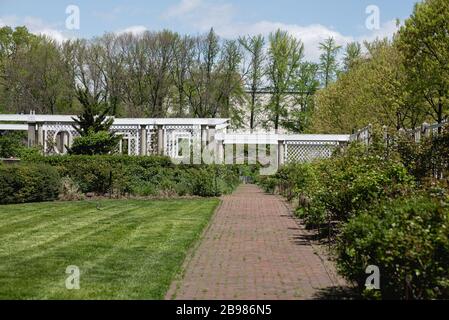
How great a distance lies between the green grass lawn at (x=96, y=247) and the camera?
7512 mm

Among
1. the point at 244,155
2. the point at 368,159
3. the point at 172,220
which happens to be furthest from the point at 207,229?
the point at 244,155

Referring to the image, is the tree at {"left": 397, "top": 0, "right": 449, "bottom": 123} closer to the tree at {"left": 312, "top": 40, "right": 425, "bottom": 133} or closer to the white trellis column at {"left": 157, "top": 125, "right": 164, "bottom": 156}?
the tree at {"left": 312, "top": 40, "right": 425, "bottom": 133}

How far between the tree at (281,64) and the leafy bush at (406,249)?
51.6 metres

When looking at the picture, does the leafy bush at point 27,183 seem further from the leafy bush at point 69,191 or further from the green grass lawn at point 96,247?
the green grass lawn at point 96,247

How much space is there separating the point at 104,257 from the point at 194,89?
46801 mm

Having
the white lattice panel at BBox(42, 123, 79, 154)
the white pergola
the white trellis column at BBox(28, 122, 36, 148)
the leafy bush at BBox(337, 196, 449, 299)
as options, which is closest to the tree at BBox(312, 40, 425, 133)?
the white pergola

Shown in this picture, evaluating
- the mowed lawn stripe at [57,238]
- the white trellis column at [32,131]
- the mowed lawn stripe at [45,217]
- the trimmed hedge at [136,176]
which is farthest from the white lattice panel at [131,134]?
the mowed lawn stripe at [57,238]

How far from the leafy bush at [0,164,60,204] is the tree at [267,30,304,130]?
3867 centimetres

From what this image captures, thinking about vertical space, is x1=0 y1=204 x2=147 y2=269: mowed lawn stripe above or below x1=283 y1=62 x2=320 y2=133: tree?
below

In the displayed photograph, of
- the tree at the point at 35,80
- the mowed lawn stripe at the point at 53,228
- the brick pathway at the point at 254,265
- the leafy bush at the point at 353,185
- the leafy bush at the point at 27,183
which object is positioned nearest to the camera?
the brick pathway at the point at 254,265

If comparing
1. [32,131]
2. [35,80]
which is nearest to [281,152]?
[32,131]

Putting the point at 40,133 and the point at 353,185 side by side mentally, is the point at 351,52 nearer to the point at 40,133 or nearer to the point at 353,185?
the point at 40,133

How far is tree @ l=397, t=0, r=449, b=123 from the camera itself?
69.8 ft

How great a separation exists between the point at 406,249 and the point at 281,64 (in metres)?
52.5
